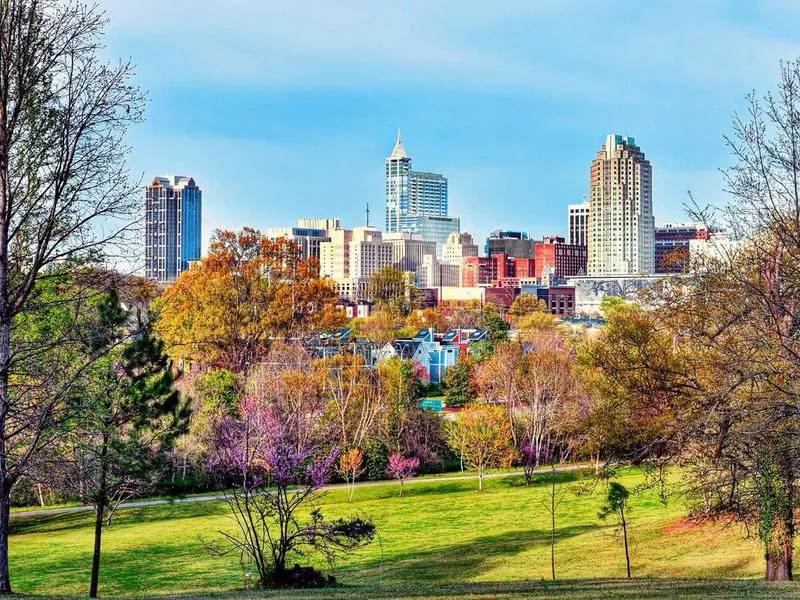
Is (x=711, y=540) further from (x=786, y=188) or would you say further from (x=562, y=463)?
(x=562, y=463)

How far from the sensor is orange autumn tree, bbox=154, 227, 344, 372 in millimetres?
55062

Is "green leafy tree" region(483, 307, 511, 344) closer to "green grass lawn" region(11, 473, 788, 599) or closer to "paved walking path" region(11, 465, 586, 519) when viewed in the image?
"paved walking path" region(11, 465, 586, 519)

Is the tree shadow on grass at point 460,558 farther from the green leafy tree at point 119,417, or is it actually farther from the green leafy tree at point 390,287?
the green leafy tree at point 390,287

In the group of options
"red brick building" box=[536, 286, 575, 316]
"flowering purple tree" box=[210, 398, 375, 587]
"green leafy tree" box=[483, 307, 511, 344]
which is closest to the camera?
"flowering purple tree" box=[210, 398, 375, 587]

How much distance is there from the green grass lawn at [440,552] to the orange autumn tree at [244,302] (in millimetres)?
14674

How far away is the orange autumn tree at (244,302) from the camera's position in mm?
55062

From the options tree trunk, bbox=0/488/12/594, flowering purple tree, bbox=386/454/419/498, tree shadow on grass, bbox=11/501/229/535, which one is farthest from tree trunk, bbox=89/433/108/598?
flowering purple tree, bbox=386/454/419/498

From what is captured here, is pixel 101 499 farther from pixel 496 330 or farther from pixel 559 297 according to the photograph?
pixel 559 297

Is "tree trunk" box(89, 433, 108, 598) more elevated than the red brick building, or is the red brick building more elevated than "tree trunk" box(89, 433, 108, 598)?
the red brick building

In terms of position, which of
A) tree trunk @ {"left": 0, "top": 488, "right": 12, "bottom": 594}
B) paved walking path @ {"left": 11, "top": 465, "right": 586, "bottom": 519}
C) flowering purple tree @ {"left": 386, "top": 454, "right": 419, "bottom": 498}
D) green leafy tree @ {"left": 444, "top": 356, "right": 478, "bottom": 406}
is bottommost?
paved walking path @ {"left": 11, "top": 465, "right": 586, "bottom": 519}

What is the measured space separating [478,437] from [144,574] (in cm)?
2317

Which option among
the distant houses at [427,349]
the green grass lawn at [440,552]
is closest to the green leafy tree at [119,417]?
the green grass lawn at [440,552]

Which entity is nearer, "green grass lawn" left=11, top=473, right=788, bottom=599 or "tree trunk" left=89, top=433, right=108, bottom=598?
"green grass lawn" left=11, top=473, right=788, bottom=599

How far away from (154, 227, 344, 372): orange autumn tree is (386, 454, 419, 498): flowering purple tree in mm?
11343
